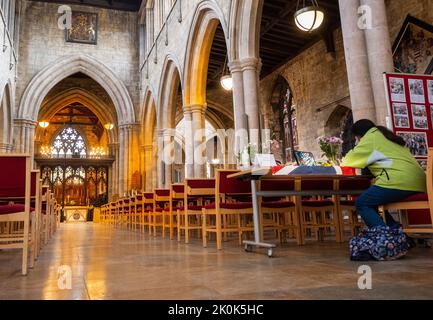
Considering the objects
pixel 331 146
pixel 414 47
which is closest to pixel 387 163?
pixel 331 146

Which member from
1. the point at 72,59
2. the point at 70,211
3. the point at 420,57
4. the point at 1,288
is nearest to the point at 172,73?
the point at 72,59

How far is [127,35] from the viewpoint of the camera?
1870cm

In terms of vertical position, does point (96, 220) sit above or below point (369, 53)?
below

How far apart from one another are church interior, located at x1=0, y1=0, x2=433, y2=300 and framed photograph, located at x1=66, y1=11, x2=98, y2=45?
61 mm

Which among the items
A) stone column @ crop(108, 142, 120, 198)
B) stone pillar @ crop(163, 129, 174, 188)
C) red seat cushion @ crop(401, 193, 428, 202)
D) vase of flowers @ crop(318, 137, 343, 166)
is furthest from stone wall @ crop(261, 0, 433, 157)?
stone column @ crop(108, 142, 120, 198)

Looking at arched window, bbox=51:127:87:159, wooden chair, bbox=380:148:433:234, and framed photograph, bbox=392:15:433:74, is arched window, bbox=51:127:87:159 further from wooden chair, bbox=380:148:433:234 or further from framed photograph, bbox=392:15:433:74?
wooden chair, bbox=380:148:433:234

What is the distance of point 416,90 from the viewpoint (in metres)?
4.49

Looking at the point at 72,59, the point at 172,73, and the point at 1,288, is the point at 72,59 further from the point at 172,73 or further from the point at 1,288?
the point at 1,288

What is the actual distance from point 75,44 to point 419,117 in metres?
16.6

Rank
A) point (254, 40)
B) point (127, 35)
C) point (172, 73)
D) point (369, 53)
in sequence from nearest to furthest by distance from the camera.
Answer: point (369, 53), point (254, 40), point (172, 73), point (127, 35)

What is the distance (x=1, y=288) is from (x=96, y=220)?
1760cm

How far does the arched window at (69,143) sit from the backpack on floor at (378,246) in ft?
87.2
